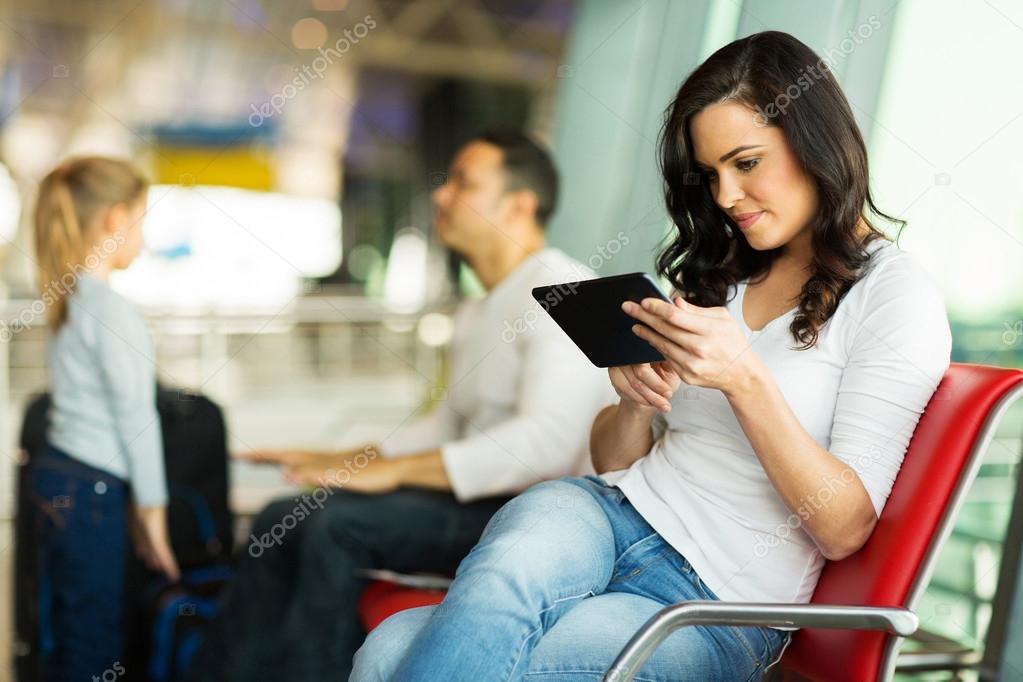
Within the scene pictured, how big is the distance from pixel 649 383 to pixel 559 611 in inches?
11.6

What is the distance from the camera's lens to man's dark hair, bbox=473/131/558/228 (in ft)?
7.33

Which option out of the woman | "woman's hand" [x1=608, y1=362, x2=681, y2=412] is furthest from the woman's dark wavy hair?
"woman's hand" [x1=608, y1=362, x2=681, y2=412]

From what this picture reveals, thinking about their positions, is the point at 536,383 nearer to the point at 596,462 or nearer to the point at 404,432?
the point at 596,462

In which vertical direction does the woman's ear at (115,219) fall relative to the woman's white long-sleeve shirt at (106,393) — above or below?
above

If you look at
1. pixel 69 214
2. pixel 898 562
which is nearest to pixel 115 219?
pixel 69 214

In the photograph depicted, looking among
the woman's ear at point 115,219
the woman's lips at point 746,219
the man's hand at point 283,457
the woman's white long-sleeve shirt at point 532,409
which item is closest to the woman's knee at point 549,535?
the woman's lips at point 746,219

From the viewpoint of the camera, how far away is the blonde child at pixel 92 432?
7.06ft

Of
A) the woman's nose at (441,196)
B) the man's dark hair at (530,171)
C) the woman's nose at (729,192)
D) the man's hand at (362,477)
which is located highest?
the man's dark hair at (530,171)

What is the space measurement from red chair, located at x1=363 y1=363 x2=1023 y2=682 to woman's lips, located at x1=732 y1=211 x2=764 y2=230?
0.97 ft

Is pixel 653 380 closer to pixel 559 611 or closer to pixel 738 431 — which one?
pixel 738 431

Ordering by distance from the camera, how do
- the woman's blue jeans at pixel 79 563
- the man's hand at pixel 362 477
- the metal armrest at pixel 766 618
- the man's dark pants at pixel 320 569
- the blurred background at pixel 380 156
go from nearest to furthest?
the metal armrest at pixel 766 618, the blurred background at pixel 380 156, the man's dark pants at pixel 320 569, the man's hand at pixel 362 477, the woman's blue jeans at pixel 79 563

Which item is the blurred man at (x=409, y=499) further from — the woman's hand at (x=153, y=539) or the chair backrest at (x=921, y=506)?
the chair backrest at (x=921, y=506)

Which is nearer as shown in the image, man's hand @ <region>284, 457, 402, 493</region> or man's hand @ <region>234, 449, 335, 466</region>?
man's hand @ <region>284, 457, 402, 493</region>

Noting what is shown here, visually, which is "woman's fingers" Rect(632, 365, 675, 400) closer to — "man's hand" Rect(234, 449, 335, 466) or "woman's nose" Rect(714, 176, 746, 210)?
"woman's nose" Rect(714, 176, 746, 210)
